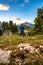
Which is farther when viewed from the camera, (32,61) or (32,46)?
(32,46)

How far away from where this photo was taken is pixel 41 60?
1736 centimetres

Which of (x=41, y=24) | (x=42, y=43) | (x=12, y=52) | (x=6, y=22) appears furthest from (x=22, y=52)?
(x=6, y=22)

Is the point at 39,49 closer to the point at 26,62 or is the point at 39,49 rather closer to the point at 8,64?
the point at 26,62

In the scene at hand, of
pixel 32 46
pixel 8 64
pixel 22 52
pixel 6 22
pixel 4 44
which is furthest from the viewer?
pixel 6 22

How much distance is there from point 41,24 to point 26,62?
44.6 meters

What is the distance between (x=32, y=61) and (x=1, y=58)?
283 centimetres

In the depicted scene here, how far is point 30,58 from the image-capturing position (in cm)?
1756

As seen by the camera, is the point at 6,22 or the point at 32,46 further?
the point at 6,22

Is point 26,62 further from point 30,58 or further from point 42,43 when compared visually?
point 42,43

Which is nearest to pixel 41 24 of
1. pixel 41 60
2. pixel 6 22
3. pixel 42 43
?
pixel 42 43

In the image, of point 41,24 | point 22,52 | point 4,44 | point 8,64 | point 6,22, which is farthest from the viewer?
point 6,22

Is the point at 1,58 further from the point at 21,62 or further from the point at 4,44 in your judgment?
the point at 4,44

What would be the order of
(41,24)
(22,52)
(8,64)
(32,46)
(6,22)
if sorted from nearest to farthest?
1. (8,64)
2. (22,52)
3. (32,46)
4. (41,24)
5. (6,22)

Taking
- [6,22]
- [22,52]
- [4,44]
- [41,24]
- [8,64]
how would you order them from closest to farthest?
1. [8,64]
2. [22,52]
3. [4,44]
4. [41,24]
5. [6,22]
